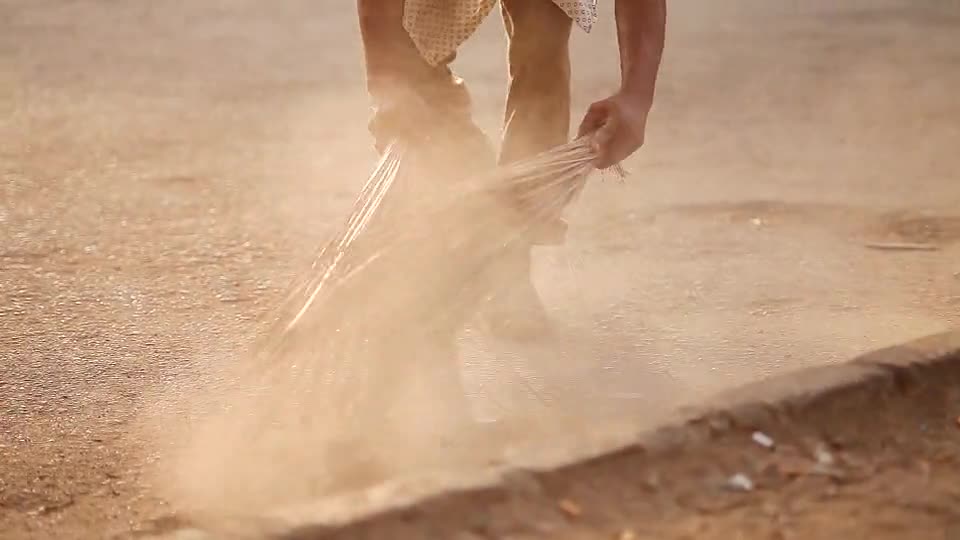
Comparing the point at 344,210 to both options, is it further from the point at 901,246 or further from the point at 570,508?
the point at 570,508

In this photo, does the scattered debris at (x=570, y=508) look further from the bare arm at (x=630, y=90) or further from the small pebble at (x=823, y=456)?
the bare arm at (x=630, y=90)

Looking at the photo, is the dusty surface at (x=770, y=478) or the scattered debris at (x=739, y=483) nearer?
the dusty surface at (x=770, y=478)

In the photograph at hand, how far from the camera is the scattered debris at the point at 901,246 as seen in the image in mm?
2828

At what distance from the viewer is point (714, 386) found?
7.06 ft

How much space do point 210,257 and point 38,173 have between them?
1.01 metres

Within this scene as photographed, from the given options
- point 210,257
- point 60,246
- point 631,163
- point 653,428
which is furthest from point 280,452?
point 631,163

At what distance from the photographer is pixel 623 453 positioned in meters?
1.57

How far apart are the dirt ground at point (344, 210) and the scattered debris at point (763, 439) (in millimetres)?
124

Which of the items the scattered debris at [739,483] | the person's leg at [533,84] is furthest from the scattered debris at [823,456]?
the person's leg at [533,84]

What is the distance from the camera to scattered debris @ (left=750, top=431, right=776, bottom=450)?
166 cm

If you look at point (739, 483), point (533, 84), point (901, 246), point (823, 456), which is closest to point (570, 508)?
point (739, 483)

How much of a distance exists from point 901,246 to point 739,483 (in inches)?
57.3

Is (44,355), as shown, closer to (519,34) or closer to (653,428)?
(519,34)

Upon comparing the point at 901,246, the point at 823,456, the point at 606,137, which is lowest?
the point at 901,246
